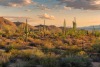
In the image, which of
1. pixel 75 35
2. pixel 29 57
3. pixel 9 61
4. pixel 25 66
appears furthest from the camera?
pixel 75 35

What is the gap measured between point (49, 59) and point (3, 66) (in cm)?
274

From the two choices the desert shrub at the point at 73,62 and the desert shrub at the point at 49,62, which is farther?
the desert shrub at the point at 73,62

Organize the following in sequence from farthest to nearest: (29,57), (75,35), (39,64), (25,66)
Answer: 1. (75,35)
2. (29,57)
3. (39,64)
4. (25,66)

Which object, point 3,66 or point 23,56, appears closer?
point 3,66

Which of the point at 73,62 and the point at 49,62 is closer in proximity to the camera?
the point at 49,62

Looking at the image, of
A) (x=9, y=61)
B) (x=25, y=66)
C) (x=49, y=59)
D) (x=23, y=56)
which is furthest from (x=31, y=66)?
(x=23, y=56)

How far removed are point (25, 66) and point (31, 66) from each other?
1.41 feet

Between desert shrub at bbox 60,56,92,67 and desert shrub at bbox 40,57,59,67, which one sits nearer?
desert shrub at bbox 40,57,59,67

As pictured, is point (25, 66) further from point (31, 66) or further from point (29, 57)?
point (29, 57)

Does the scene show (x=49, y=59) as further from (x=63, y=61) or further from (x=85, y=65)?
(x=85, y=65)

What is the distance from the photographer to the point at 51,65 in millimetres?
17438

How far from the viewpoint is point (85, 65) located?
1833cm

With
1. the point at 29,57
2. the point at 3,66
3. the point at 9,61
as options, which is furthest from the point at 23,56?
the point at 3,66

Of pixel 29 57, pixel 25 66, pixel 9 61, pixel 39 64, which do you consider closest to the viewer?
pixel 25 66
